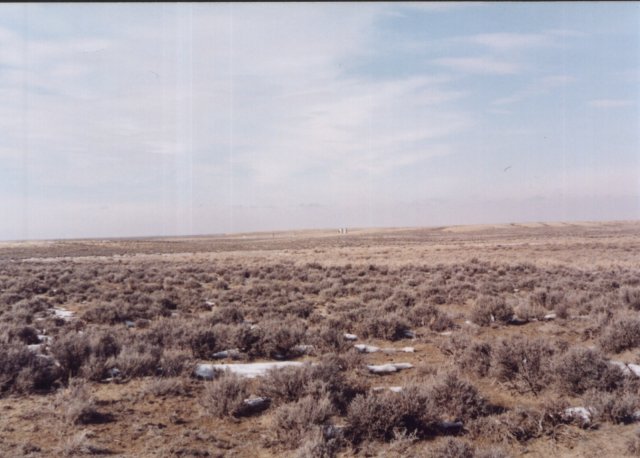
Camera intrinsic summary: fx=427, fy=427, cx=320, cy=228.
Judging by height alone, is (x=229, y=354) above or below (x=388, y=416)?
below

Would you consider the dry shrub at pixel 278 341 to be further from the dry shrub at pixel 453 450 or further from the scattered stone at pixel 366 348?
the dry shrub at pixel 453 450

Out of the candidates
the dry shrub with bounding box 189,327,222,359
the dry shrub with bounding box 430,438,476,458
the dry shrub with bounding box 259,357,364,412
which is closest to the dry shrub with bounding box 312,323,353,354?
the dry shrub with bounding box 189,327,222,359

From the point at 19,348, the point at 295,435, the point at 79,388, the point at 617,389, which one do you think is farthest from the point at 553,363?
the point at 19,348

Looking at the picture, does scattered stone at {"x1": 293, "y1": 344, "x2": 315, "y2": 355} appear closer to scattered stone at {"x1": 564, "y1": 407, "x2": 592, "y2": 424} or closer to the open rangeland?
the open rangeland

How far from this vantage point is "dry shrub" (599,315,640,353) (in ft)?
29.1

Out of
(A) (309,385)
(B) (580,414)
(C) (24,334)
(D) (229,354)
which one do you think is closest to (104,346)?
(D) (229,354)

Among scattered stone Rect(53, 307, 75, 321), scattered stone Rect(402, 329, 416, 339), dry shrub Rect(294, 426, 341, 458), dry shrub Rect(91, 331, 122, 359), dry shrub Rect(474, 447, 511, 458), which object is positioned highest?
dry shrub Rect(91, 331, 122, 359)

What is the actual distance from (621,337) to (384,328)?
5074 millimetres

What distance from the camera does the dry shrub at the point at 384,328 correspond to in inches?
424

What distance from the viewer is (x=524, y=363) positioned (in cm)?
726

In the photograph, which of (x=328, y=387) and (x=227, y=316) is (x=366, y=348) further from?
(x=227, y=316)

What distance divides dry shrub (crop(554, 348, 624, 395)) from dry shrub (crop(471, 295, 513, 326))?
5.14 metres

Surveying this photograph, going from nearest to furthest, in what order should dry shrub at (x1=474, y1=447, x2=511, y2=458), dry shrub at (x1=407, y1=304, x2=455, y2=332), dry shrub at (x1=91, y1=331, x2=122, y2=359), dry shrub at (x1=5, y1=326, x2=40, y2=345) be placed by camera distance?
dry shrub at (x1=474, y1=447, x2=511, y2=458) → dry shrub at (x1=91, y1=331, x2=122, y2=359) → dry shrub at (x1=5, y1=326, x2=40, y2=345) → dry shrub at (x1=407, y1=304, x2=455, y2=332)

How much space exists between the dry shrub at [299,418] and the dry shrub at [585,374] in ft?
Answer: 12.6
